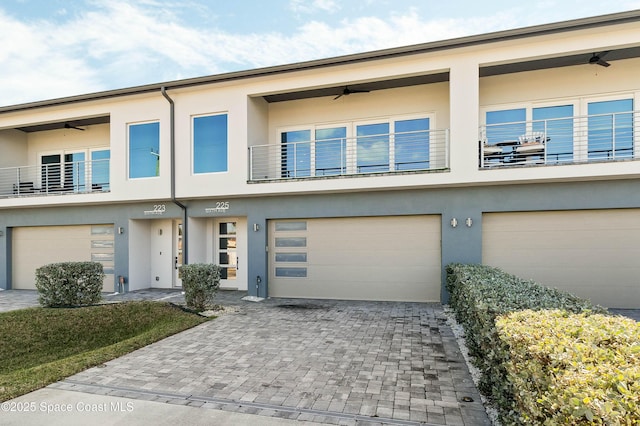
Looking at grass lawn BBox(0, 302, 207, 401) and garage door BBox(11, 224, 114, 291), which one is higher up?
garage door BBox(11, 224, 114, 291)

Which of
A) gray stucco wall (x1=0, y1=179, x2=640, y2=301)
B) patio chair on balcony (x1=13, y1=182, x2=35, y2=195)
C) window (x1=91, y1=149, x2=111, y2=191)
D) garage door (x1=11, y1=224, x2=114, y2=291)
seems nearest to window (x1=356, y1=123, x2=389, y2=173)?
gray stucco wall (x1=0, y1=179, x2=640, y2=301)

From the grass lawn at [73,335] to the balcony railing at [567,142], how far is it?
8347 mm

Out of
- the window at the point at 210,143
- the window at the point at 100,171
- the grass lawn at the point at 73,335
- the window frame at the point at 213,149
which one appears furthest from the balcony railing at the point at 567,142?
the window at the point at 100,171

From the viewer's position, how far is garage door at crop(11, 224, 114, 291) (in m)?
12.4

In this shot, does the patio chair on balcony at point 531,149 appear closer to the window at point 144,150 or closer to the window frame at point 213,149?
the window frame at point 213,149

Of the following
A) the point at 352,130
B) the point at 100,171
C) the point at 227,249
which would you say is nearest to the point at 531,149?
the point at 352,130

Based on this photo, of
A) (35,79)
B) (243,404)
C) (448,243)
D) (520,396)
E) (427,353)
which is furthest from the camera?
(35,79)

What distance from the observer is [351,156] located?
1055 cm

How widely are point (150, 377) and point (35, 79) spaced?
19842mm

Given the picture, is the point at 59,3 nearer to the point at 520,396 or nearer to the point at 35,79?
the point at 35,79

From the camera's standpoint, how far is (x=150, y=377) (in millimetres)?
4656

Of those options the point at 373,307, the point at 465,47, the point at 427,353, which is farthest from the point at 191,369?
the point at 465,47

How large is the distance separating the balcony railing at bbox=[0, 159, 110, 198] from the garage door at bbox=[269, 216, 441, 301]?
24.2 feet

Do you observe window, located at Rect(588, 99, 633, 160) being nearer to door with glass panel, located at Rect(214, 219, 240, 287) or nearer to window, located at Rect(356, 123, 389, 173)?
window, located at Rect(356, 123, 389, 173)
